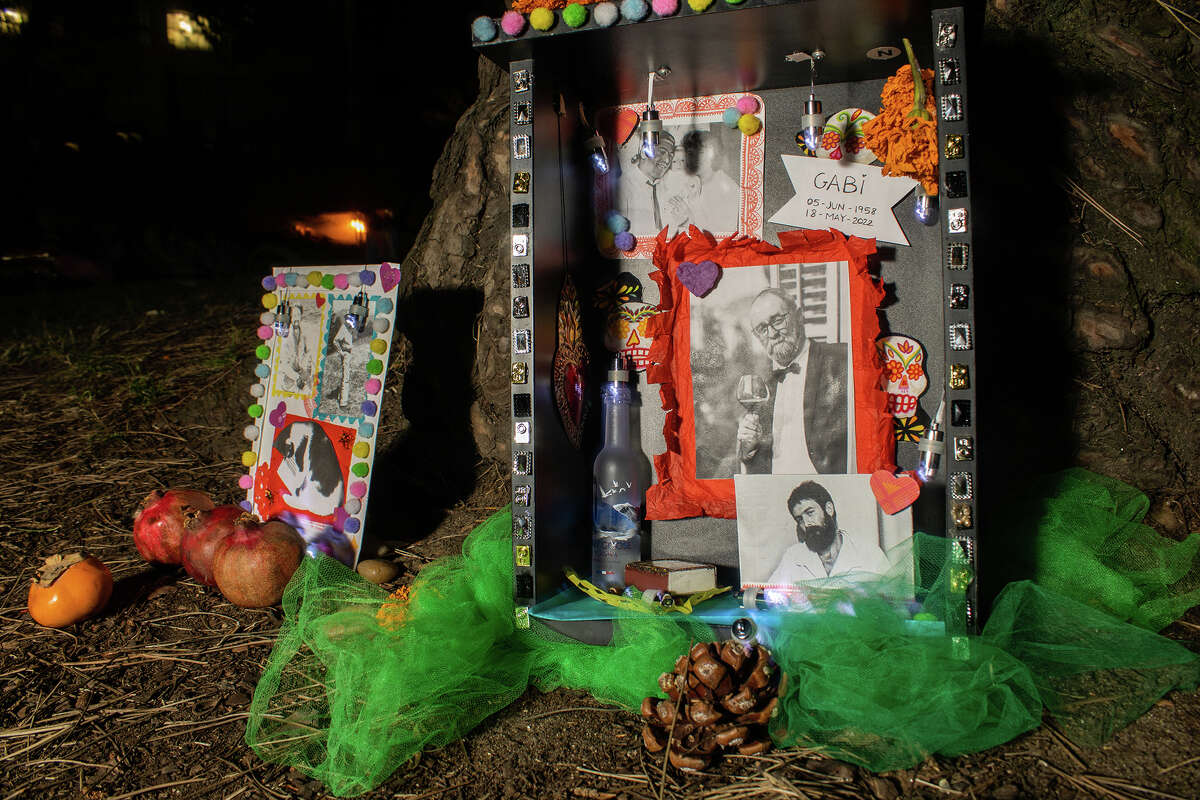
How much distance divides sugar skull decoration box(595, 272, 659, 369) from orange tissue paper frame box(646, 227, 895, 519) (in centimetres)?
4

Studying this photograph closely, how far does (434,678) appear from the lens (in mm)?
1490

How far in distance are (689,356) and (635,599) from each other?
0.60 meters

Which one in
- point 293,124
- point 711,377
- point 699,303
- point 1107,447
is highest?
point 293,124

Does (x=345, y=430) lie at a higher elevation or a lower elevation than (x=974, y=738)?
higher

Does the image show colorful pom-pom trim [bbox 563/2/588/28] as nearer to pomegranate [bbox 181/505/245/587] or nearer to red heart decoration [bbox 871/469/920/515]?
red heart decoration [bbox 871/469/920/515]

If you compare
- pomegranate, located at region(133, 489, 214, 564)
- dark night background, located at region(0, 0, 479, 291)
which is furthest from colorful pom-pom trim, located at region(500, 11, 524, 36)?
dark night background, located at region(0, 0, 479, 291)

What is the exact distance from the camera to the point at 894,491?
5.72 feet

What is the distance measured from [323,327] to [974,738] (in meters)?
1.91

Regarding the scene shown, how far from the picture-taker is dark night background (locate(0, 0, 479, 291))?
5500 millimetres

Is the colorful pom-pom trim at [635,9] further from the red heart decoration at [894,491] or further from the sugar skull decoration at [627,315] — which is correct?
the red heart decoration at [894,491]

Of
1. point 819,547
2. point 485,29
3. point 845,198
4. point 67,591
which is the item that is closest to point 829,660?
point 819,547

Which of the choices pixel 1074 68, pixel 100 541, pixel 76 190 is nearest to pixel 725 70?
pixel 1074 68

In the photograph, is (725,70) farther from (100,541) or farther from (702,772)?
(100,541)

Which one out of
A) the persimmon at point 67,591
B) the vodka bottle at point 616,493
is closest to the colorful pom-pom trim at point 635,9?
the vodka bottle at point 616,493
